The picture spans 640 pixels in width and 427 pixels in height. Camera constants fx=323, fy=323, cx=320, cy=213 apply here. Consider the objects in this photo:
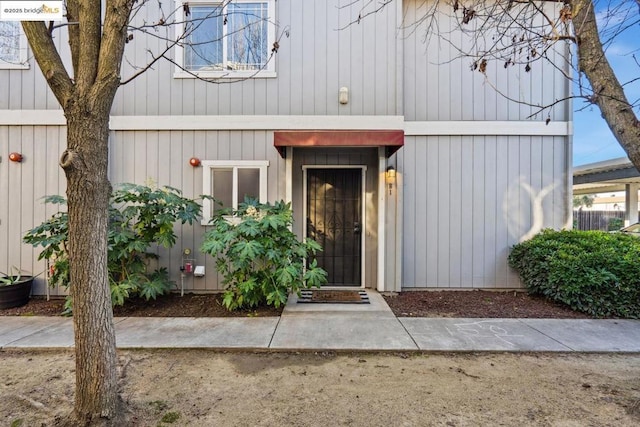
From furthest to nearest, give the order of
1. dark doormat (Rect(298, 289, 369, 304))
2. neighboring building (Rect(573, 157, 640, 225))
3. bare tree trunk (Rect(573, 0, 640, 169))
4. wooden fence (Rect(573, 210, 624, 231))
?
1. wooden fence (Rect(573, 210, 624, 231))
2. neighboring building (Rect(573, 157, 640, 225))
3. dark doormat (Rect(298, 289, 369, 304))
4. bare tree trunk (Rect(573, 0, 640, 169))

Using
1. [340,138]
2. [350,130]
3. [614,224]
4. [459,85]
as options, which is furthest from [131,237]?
[614,224]

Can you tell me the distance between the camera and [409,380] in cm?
279

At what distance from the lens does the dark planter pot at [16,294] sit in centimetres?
469

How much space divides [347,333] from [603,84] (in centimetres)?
321

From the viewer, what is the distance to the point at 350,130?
17.3 feet

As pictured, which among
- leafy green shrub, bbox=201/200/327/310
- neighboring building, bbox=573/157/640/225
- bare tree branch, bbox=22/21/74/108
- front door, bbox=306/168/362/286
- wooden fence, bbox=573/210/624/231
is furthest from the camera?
wooden fence, bbox=573/210/624/231

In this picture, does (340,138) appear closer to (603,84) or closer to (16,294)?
(603,84)

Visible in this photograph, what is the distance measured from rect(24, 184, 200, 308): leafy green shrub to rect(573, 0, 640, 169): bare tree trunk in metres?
4.53

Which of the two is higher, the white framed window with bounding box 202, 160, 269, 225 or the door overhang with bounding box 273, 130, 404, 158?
the door overhang with bounding box 273, 130, 404, 158

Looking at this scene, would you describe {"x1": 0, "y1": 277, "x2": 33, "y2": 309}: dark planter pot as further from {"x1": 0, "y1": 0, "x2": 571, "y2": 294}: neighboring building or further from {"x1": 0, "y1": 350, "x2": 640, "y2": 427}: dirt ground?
{"x1": 0, "y1": 350, "x2": 640, "y2": 427}: dirt ground

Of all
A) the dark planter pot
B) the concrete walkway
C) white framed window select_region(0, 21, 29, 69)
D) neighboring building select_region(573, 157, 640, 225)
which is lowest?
the concrete walkway

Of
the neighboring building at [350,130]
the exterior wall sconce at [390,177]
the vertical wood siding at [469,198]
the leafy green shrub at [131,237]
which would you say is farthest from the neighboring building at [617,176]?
the leafy green shrub at [131,237]

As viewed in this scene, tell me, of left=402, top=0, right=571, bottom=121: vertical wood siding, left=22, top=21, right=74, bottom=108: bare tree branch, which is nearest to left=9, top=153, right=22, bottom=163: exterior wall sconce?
left=22, top=21, right=74, bottom=108: bare tree branch

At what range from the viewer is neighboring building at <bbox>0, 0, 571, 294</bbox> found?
536cm
